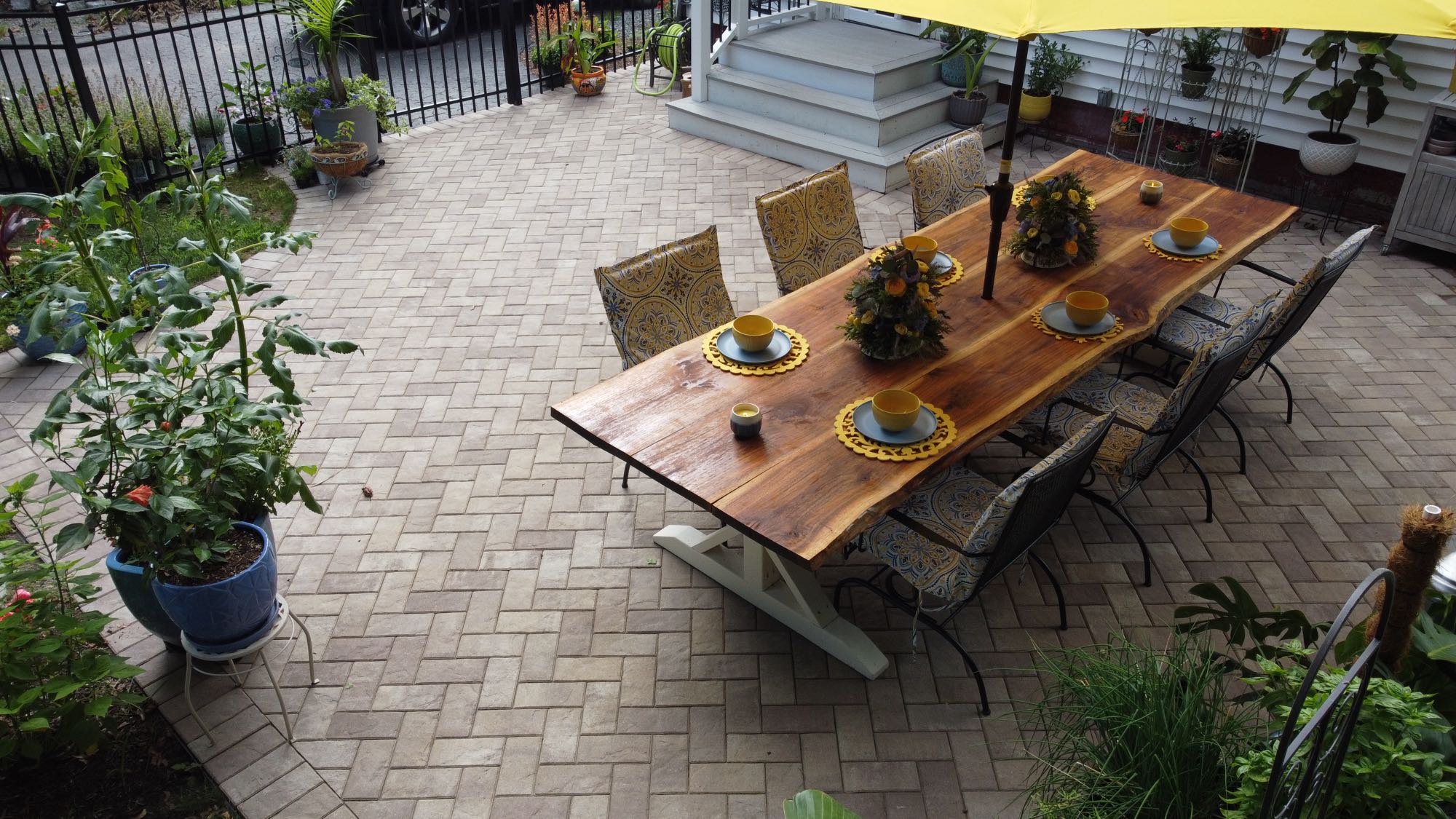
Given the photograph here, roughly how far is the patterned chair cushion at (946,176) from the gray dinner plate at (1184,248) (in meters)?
0.88

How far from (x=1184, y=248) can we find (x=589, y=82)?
5.78 meters

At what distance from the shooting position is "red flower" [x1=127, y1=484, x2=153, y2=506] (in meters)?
2.98

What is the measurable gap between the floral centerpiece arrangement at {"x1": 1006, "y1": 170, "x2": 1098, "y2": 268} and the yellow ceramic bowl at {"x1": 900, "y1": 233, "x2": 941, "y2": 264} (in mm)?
362

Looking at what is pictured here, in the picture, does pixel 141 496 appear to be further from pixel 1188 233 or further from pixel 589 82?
pixel 589 82

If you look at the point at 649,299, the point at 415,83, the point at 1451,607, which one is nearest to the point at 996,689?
the point at 1451,607

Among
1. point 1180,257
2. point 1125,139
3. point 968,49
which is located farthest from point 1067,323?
point 968,49

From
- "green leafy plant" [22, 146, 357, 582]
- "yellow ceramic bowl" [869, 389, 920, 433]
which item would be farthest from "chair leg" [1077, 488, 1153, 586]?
"green leafy plant" [22, 146, 357, 582]

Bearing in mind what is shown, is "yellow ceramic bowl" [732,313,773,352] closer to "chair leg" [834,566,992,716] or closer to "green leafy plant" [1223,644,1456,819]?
"chair leg" [834,566,992,716]

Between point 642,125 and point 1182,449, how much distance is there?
5.21 meters

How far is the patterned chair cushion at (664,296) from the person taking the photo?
401 cm

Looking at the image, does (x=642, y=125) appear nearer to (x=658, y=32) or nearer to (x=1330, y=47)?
(x=658, y=32)

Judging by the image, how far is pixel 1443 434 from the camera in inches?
187

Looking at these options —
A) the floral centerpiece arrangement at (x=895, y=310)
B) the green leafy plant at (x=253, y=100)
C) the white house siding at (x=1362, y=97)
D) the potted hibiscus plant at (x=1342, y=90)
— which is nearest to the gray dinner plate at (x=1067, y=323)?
the floral centerpiece arrangement at (x=895, y=310)

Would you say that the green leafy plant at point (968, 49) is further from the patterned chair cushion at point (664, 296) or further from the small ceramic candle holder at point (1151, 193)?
the patterned chair cushion at point (664, 296)
